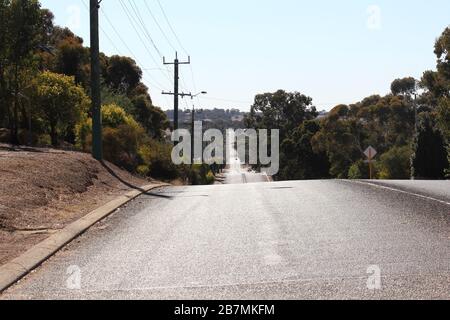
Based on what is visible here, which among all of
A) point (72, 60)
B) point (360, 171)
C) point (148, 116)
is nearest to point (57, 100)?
point (72, 60)

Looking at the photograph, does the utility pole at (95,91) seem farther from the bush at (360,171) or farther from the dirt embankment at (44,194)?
the bush at (360,171)

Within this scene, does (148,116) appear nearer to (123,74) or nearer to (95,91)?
(123,74)

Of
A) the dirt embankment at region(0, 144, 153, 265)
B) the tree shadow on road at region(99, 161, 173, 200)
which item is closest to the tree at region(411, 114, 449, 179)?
the tree shadow on road at region(99, 161, 173, 200)

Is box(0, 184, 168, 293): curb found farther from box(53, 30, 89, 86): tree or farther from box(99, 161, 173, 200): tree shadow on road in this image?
box(53, 30, 89, 86): tree

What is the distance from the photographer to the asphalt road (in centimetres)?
677

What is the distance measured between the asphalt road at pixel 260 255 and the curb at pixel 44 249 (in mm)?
130

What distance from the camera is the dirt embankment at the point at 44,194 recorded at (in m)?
10.5

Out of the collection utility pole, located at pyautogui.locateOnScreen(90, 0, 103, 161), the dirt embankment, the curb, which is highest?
utility pole, located at pyautogui.locateOnScreen(90, 0, 103, 161)

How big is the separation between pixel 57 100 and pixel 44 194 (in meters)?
18.7

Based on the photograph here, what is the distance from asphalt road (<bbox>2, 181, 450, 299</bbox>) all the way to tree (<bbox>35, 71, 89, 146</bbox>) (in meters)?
19.1

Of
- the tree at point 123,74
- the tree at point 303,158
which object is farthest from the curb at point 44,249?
the tree at point 303,158

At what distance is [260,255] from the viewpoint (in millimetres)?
8508

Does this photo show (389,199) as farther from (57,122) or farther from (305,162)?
(305,162)
